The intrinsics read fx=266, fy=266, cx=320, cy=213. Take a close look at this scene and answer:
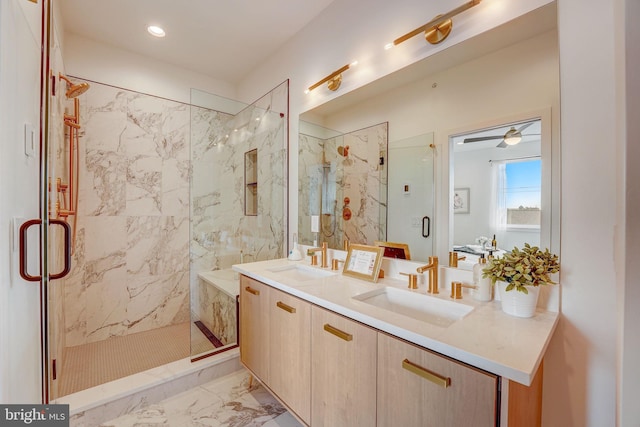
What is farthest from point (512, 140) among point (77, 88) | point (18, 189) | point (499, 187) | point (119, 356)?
point (119, 356)

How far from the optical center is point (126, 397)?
A: 169cm

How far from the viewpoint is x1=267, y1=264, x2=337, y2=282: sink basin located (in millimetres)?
1838

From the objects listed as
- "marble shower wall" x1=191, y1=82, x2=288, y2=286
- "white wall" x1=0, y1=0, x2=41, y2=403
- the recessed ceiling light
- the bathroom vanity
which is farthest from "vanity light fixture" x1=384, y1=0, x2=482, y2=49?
the recessed ceiling light

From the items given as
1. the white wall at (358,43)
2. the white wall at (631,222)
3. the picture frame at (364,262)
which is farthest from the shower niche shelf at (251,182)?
the white wall at (631,222)

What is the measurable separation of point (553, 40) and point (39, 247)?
7.06 feet

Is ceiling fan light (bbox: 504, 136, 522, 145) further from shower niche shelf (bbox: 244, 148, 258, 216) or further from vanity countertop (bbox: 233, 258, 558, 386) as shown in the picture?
shower niche shelf (bbox: 244, 148, 258, 216)

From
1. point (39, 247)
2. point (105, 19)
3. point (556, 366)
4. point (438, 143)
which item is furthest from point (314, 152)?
point (105, 19)

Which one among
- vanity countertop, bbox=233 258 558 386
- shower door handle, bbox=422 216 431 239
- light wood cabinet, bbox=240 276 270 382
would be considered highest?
shower door handle, bbox=422 216 431 239

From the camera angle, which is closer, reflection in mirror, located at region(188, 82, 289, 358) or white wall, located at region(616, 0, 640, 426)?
white wall, located at region(616, 0, 640, 426)

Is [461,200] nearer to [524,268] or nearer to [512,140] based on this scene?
[512,140]

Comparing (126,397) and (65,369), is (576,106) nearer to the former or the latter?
(126,397)

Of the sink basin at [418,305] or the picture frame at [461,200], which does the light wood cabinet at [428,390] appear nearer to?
the sink basin at [418,305]

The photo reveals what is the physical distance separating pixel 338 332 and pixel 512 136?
1.14m

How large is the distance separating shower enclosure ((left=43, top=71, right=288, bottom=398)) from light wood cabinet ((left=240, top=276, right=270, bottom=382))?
0.46 meters
